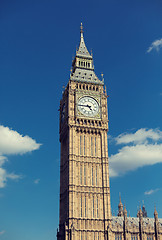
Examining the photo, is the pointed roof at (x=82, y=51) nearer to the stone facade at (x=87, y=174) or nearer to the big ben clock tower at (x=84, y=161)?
the big ben clock tower at (x=84, y=161)

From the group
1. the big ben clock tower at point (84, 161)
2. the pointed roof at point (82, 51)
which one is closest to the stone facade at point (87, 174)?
the big ben clock tower at point (84, 161)

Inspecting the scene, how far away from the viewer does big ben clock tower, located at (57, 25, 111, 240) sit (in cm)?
8644

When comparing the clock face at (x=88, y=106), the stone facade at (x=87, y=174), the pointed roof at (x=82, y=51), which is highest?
the pointed roof at (x=82, y=51)

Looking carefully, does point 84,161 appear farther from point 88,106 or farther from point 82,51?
point 82,51

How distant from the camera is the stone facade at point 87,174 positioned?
284 ft

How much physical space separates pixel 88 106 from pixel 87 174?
20.4m

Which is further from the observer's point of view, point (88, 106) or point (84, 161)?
point (88, 106)

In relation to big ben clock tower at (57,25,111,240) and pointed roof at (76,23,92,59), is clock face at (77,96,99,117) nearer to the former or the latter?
big ben clock tower at (57,25,111,240)

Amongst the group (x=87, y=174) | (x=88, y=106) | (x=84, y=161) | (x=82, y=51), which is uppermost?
(x=82, y=51)

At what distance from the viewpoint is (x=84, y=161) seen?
9375 cm

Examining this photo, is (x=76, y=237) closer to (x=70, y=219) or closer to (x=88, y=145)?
(x=70, y=219)

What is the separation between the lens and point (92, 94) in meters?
103

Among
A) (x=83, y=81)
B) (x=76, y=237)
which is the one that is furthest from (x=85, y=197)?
(x=83, y=81)

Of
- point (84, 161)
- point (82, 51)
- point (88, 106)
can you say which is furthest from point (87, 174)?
point (82, 51)
